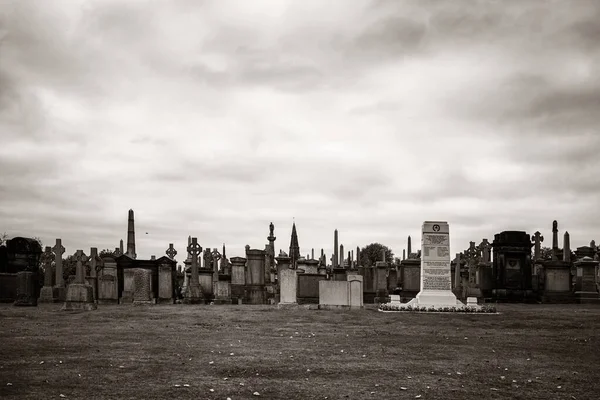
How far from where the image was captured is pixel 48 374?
789cm

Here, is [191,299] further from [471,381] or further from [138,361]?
[471,381]

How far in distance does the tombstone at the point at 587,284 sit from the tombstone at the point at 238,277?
1794cm

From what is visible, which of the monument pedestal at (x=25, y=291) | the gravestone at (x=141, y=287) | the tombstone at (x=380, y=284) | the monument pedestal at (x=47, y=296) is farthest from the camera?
the tombstone at (x=380, y=284)

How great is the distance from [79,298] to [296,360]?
1513cm

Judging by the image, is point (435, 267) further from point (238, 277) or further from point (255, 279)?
point (238, 277)

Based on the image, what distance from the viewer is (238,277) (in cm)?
3183

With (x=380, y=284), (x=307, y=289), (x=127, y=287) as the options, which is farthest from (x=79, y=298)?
(x=380, y=284)

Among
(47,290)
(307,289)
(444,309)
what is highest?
(47,290)

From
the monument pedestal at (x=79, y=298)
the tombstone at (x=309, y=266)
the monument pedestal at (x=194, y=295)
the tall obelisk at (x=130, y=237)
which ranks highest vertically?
the tall obelisk at (x=130, y=237)

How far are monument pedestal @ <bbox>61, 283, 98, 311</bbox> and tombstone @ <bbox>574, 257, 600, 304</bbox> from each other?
2452 centimetres

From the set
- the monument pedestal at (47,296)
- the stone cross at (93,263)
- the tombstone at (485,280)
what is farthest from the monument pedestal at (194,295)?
the tombstone at (485,280)

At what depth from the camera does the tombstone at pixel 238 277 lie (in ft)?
103

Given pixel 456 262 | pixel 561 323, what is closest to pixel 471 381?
pixel 561 323

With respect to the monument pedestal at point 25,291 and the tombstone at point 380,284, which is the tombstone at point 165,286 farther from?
the tombstone at point 380,284
